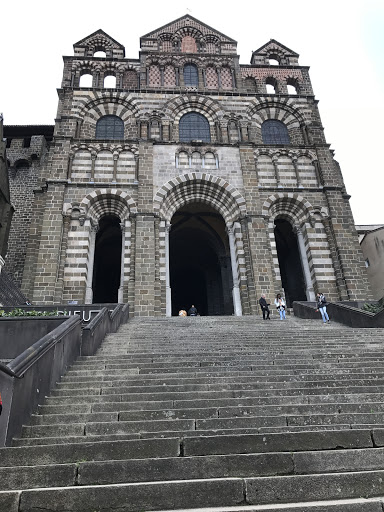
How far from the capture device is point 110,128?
2041 cm

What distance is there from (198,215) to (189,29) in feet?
44.8

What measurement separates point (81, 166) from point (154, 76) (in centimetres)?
848

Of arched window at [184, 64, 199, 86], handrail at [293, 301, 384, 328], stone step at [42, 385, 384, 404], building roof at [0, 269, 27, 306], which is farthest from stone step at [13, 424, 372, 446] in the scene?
arched window at [184, 64, 199, 86]

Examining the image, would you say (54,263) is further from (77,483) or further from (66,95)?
(77,483)

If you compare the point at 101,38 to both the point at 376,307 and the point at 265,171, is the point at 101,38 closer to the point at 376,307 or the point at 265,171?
the point at 265,171

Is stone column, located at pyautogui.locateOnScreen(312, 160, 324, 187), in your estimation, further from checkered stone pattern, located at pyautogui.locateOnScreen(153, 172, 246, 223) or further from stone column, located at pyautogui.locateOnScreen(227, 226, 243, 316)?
stone column, located at pyautogui.locateOnScreen(227, 226, 243, 316)

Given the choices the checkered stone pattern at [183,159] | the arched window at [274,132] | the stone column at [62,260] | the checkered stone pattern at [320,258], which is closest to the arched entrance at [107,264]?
the stone column at [62,260]

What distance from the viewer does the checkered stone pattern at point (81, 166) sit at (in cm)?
1803

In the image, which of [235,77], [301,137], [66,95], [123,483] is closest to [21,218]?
[66,95]

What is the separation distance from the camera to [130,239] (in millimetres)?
17016

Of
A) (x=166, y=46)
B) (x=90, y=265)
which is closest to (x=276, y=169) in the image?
(x=90, y=265)

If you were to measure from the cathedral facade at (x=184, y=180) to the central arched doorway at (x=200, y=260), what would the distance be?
0.12m

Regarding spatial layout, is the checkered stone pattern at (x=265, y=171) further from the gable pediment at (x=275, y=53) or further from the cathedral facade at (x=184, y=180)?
the gable pediment at (x=275, y=53)

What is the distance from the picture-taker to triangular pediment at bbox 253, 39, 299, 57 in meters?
24.5
